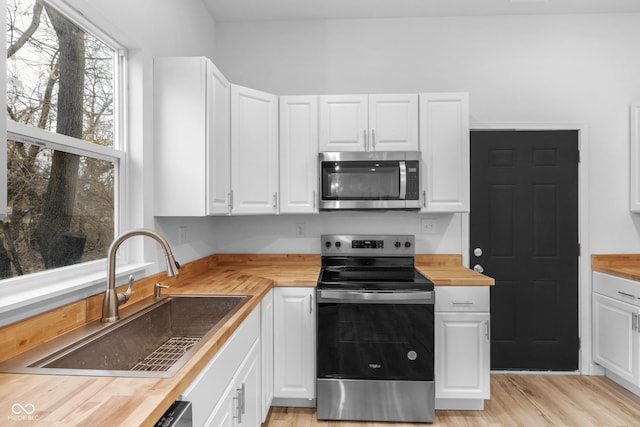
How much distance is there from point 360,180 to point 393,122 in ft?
1.56

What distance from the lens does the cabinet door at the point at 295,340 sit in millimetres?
2461

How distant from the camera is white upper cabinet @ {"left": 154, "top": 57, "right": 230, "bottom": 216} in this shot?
7.00 ft

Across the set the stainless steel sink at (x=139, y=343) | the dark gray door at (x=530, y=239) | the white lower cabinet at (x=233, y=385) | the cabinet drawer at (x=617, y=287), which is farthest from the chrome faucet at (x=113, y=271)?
the cabinet drawer at (x=617, y=287)

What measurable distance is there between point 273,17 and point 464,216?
2184 millimetres

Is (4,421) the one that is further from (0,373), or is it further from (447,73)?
(447,73)

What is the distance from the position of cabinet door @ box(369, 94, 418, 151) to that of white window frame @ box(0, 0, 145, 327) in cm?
158

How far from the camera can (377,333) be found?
7.80 ft

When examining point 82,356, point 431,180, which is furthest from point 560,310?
point 82,356

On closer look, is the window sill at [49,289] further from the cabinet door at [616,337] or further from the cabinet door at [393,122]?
the cabinet door at [616,337]

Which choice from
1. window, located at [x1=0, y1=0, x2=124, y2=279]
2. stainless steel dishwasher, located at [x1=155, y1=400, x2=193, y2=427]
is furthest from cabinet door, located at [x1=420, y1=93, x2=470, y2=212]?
stainless steel dishwasher, located at [x1=155, y1=400, x2=193, y2=427]

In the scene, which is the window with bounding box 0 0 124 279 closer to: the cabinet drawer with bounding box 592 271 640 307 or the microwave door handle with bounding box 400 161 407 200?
the microwave door handle with bounding box 400 161 407 200

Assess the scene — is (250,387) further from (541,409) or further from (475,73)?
(475,73)

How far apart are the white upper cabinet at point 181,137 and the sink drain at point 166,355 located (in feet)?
2.24

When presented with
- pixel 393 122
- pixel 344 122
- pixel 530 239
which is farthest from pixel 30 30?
pixel 530 239
